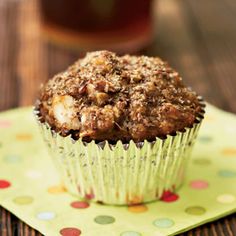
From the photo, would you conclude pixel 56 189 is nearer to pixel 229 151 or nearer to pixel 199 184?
pixel 199 184

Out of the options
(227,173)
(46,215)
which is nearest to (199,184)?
(227,173)

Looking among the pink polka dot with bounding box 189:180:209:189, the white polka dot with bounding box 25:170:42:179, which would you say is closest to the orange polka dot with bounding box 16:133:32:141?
the white polka dot with bounding box 25:170:42:179

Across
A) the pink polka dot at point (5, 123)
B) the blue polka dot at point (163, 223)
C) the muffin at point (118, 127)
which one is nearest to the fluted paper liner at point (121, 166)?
the muffin at point (118, 127)

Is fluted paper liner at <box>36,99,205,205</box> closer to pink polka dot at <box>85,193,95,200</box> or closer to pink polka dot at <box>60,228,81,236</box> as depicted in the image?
pink polka dot at <box>85,193,95,200</box>

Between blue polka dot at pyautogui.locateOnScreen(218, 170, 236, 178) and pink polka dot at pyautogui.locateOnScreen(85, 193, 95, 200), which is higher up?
blue polka dot at pyautogui.locateOnScreen(218, 170, 236, 178)

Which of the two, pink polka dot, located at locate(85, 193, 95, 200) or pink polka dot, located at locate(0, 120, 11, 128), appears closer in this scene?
pink polka dot, located at locate(85, 193, 95, 200)

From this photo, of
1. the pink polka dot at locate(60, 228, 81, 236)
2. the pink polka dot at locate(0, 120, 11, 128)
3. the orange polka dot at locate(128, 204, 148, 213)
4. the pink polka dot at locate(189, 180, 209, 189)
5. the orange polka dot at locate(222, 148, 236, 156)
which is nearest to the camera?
the pink polka dot at locate(60, 228, 81, 236)

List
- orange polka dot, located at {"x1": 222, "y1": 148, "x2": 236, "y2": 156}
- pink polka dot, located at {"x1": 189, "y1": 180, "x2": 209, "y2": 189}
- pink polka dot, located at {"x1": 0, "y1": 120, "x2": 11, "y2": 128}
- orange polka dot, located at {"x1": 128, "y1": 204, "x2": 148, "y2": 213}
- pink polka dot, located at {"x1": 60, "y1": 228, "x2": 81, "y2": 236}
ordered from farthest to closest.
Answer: pink polka dot, located at {"x1": 0, "y1": 120, "x2": 11, "y2": 128} → orange polka dot, located at {"x1": 222, "y1": 148, "x2": 236, "y2": 156} → pink polka dot, located at {"x1": 189, "y1": 180, "x2": 209, "y2": 189} → orange polka dot, located at {"x1": 128, "y1": 204, "x2": 148, "y2": 213} → pink polka dot, located at {"x1": 60, "y1": 228, "x2": 81, "y2": 236}

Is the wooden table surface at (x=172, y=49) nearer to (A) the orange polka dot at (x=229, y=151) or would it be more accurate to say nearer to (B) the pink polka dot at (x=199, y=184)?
(A) the orange polka dot at (x=229, y=151)
